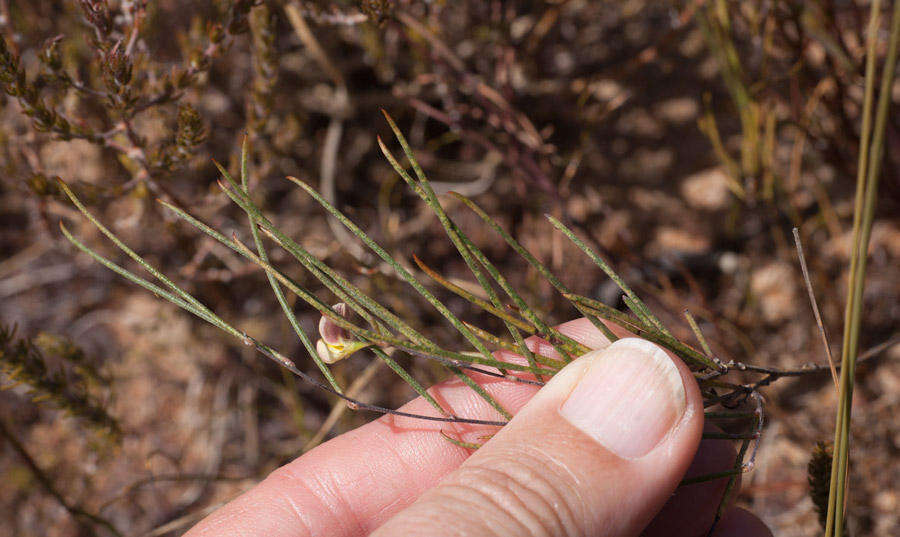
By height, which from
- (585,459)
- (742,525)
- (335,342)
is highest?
(335,342)

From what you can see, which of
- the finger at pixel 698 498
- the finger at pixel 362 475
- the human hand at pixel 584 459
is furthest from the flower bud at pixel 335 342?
the finger at pixel 698 498

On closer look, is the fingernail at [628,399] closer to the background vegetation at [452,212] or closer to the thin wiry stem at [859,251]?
the thin wiry stem at [859,251]

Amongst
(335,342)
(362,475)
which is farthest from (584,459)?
(362,475)

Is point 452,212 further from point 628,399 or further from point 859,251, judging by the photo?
point 859,251

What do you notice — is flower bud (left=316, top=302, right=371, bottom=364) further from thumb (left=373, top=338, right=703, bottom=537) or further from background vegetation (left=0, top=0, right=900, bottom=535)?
background vegetation (left=0, top=0, right=900, bottom=535)

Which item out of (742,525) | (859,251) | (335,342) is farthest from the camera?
(742,525)

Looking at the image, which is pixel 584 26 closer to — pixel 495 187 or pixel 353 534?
pixel 495 187

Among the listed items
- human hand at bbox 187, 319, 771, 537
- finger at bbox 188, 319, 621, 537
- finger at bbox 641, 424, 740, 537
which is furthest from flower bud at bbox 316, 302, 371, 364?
finger at bbox 641, 424, 740, 537

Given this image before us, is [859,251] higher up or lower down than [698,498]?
higher up
